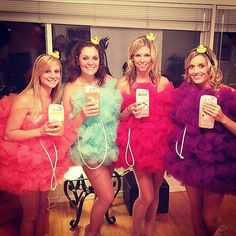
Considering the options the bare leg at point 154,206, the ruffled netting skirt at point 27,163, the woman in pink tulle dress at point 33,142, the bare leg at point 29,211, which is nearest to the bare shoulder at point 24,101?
the woman in pink tulle dress at point 33,142

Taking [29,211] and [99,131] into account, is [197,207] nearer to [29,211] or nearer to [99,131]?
[99,131]

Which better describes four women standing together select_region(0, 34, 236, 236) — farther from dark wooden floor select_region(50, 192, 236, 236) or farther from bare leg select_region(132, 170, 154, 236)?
dark wooden floor select_region(50, 192, 236, 236)

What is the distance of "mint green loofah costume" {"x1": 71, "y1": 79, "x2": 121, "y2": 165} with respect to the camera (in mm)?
1673

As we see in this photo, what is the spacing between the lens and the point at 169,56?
2.42m

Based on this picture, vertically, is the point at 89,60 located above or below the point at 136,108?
above

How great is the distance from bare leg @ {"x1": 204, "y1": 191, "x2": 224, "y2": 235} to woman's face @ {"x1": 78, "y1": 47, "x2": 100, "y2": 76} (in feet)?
3.24

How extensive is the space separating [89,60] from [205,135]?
0.78 meters

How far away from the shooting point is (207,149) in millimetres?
1559

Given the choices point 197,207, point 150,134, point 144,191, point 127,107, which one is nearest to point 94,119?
point 127,107

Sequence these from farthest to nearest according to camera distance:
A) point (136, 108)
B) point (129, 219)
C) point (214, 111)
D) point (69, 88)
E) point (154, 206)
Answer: point (129, 219) < point (154, 206) < point (69, 88) < point (136, 108) < point (214, 111)

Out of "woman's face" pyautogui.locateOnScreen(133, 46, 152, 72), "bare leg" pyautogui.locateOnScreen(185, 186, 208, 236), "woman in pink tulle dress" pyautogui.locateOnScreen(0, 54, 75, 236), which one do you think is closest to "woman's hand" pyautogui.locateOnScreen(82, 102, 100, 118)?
"woman in pink tulle dress" pyautogui.locateOnScreen(0, 54, 75, 236)

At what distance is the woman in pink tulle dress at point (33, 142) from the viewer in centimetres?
156

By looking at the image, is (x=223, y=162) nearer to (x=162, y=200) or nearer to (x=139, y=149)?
(x=139, y=149)

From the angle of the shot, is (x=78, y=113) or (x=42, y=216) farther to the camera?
(x=42, y=216)
